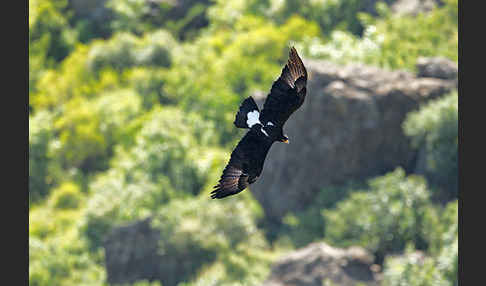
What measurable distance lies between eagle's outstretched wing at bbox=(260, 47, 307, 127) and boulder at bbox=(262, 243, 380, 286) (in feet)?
45.5

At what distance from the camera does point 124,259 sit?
2630 centimetres

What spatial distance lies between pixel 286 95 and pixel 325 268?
14.3 metres

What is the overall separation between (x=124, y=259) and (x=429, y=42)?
1296 cm

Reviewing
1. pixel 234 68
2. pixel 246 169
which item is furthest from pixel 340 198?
pixel 246 169

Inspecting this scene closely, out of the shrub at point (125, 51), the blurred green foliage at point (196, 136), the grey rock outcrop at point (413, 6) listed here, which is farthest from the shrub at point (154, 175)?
the shrub at point (125, 51)

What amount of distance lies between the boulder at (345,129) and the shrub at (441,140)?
111 cm

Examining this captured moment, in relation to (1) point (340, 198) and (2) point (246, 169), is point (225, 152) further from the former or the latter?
(2) point (246, 169)

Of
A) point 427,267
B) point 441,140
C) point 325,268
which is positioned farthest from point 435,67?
point 325,268

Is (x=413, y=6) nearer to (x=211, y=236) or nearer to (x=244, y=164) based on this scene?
(x=211, y=236)

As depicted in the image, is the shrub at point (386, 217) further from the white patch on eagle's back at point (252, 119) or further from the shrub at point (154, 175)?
the white patch on eagle's back at point (252, 119)

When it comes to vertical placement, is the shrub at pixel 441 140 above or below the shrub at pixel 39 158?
below

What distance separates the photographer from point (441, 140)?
79.3 ft

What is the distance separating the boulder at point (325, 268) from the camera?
21.1 m

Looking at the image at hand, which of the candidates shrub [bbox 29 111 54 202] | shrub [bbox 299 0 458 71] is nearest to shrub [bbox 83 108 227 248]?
shrub [bbox 29 111 54 202]
